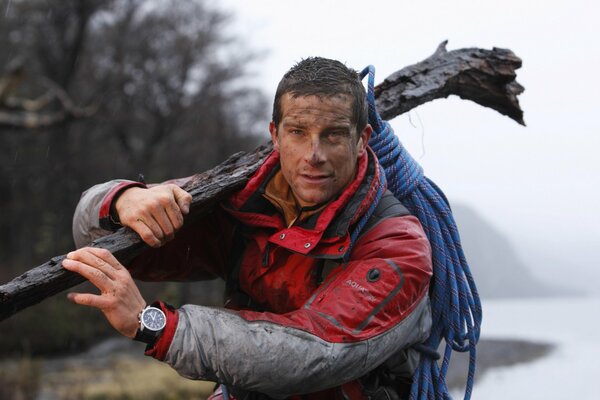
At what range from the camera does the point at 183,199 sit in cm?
252

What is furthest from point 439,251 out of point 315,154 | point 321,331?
point 321,331

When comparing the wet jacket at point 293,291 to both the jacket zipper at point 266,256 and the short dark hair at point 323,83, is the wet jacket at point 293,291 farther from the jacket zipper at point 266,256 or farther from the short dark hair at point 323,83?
the short dark hair at point 323,83

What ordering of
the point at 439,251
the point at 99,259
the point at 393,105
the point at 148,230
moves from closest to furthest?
1. the point at 99,259
2. the point at 148,230
3. the point at 439,251
4. the point at 393,105

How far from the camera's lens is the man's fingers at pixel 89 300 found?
1982 millimetres

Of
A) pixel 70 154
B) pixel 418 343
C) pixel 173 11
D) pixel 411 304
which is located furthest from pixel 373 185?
pixel 173 11

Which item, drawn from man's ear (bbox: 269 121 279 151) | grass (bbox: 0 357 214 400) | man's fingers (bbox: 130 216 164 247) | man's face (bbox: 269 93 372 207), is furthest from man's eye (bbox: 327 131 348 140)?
grass (bbox: 0 357 214 400)

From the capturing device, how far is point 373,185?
258 centimetres

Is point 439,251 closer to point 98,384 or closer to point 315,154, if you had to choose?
point 315,154

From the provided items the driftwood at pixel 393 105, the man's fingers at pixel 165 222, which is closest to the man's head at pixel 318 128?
the driftwood at pixel 393 105

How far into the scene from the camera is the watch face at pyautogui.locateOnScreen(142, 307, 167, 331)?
2.05 meters

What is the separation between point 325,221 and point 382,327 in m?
0.40

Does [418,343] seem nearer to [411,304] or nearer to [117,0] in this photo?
[411,304]

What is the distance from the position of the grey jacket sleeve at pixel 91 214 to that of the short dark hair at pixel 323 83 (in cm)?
68

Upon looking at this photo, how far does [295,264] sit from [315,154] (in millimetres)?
395
